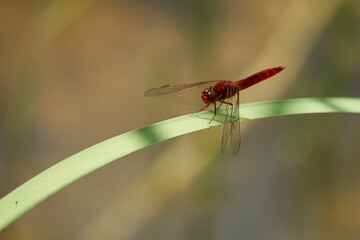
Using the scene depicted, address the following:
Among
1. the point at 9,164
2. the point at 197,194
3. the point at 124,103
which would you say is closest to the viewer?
the point at 197,194

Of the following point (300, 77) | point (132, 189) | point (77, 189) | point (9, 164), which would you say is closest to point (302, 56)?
point (300, 77)

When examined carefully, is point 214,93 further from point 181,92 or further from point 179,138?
point 179,138

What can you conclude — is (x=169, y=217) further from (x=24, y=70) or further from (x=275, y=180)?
(x=24, y=70)

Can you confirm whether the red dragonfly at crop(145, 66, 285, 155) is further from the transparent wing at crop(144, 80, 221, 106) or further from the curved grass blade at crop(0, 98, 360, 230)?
the curved grass blade at crop(0, 98, 360, 230)

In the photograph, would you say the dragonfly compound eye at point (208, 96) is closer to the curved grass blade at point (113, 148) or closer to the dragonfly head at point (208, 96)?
the dragonfly head at point (208, 96)

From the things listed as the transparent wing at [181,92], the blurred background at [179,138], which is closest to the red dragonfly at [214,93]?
the transparent wing at [181,92]

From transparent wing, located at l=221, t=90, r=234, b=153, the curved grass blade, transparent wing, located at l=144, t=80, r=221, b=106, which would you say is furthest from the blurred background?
the curved grass blade
